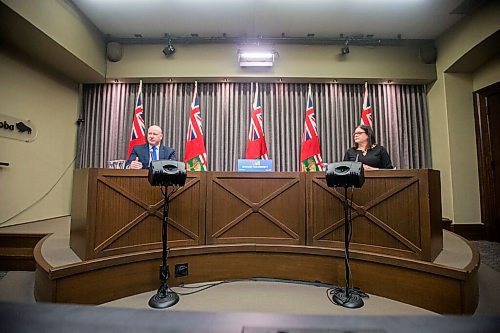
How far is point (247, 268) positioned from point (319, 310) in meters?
0.74

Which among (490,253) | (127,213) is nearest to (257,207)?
(127,213)

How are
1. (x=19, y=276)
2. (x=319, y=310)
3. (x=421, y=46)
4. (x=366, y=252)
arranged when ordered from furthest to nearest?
(x=421, y=46)
(x=19, y=276)
(x=366, y=252)
(x=319, y=310)

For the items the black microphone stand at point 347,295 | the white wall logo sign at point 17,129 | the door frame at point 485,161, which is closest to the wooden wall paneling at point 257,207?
the black microphone stand at point 347,295

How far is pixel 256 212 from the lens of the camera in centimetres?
226

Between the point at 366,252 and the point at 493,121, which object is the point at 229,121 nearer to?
the point at 366,252

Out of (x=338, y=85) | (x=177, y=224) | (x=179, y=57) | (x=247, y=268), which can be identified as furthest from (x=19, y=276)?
(x=338, y=85)

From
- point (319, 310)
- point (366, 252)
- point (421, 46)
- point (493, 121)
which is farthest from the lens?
point (421, 46)

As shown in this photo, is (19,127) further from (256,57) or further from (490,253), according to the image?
(490,253)

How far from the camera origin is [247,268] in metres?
2.23

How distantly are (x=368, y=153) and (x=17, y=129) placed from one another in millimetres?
4308

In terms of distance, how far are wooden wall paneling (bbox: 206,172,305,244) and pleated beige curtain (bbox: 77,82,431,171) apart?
71.4 inches

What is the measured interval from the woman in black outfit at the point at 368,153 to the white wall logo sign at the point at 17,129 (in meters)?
4.09

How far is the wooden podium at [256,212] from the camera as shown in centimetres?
182

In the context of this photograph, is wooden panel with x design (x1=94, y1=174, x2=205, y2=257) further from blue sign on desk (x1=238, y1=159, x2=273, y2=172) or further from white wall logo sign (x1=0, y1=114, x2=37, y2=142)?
white wall logo sign (x1=0, y1=114, x2=37, y2=142)
